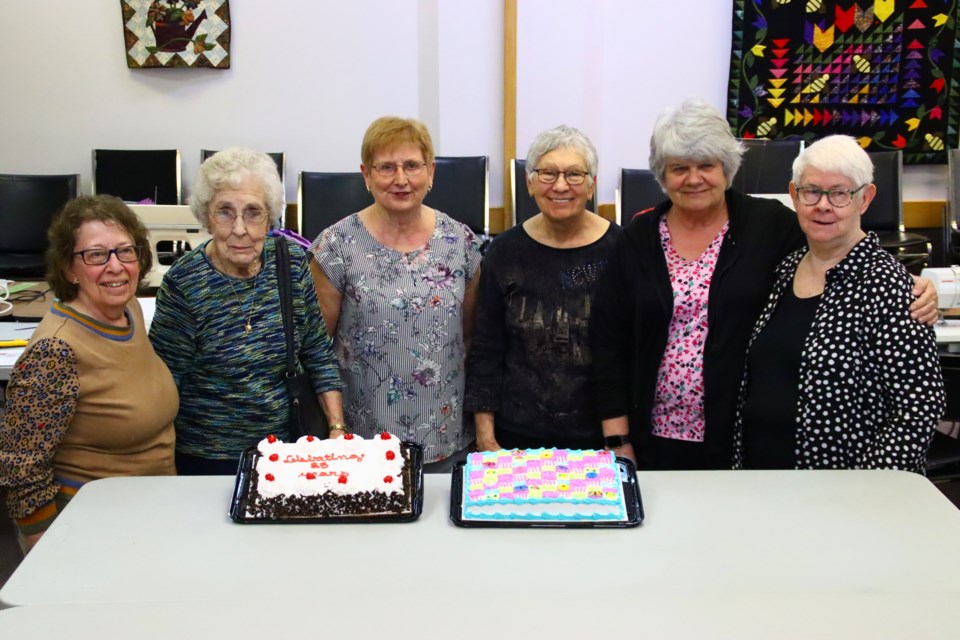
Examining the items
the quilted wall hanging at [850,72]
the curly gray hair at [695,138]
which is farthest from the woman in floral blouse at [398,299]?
the quilted wall hanging at [850,72]

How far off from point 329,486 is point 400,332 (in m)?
0.60

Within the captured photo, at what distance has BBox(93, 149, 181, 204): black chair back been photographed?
5.04 m

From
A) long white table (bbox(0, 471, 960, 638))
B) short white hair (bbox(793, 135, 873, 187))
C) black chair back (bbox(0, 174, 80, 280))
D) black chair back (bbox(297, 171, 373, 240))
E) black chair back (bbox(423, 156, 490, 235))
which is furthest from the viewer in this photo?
black chair back (bbox(0, 174, 80, 280))

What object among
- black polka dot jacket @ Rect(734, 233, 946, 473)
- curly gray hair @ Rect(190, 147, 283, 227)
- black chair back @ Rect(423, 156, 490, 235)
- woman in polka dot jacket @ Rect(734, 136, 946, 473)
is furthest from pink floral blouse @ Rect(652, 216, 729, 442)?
black chair back @ Rect(423, 156, 490, 235)

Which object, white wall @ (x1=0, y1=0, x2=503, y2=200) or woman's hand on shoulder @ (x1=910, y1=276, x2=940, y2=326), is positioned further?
white wall @ (x1=0, y1=0, x2=503, y2=200)

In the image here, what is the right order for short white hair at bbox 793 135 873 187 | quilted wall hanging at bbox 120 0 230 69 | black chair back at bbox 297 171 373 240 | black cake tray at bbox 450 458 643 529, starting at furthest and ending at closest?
quilted wall hanging at bbox 120 0 230 69 → black chair back at bbox 297 171 373 240 → short white hair at bbox 793 135 873 187 → black cake tray at bbox 450 458 643 529

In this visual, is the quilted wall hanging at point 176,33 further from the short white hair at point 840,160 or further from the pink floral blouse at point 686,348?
the short white hair at point 840,160

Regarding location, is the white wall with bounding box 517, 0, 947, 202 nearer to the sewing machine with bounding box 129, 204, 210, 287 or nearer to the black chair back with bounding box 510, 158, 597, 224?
the black chair back with bounding box 510, 158, 597, 224

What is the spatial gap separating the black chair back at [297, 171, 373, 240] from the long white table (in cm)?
251

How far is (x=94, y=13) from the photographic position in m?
5.07

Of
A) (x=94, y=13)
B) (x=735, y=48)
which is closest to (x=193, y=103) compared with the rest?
(x=94, y=13)

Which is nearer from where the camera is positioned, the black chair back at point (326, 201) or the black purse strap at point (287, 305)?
the black purse strap at point (287, 305)

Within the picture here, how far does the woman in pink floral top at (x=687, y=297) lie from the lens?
190 cm

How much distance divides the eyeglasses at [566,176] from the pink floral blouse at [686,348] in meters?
0.28
